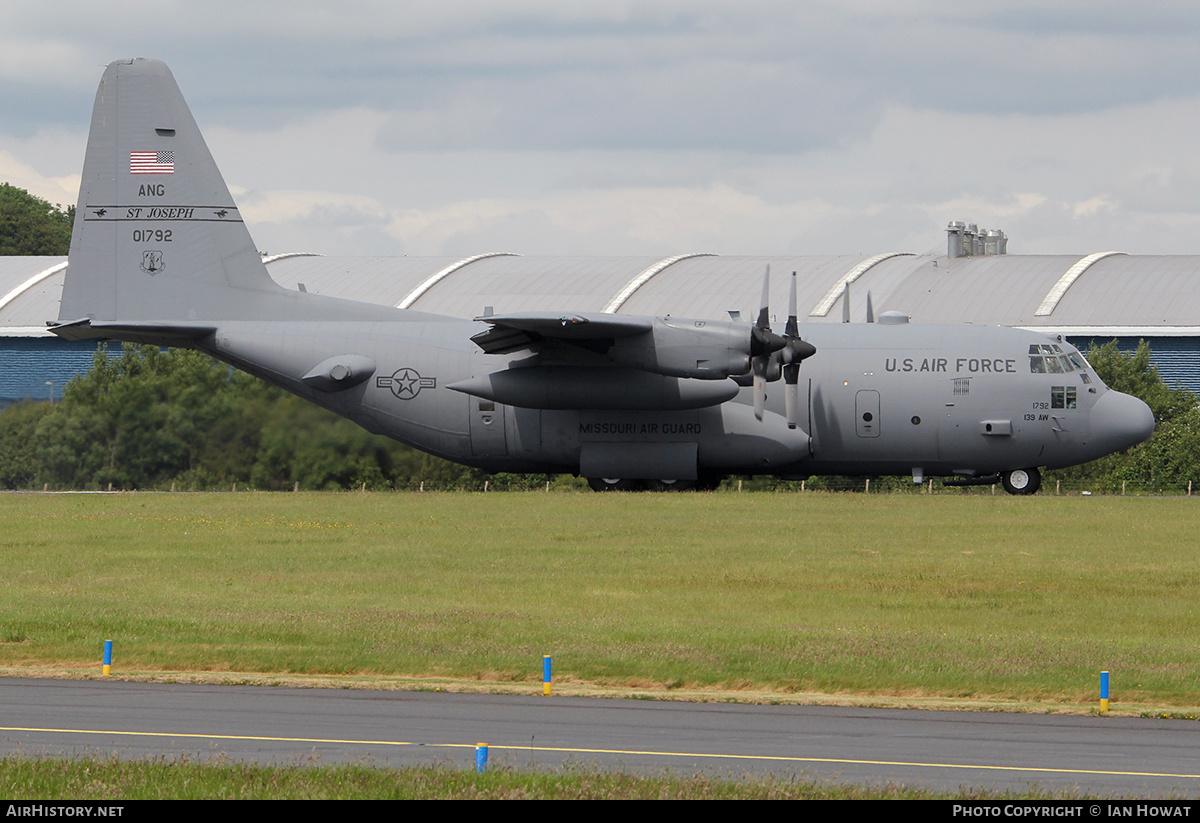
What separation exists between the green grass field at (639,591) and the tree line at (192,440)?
6.11 feet

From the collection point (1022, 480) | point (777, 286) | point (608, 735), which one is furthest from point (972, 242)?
point (608, 735)

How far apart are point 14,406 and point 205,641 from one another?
1196 inches

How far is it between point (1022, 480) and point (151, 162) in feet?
89.0

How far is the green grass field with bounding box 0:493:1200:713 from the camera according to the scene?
20.6 m

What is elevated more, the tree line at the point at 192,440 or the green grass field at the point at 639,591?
the tree line at the point at 192,440

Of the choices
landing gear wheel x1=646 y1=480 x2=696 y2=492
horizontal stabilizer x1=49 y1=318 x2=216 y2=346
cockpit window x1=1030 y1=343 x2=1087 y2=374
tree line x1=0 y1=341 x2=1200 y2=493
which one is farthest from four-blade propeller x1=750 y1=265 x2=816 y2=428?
horizontal stabilizer x1=49 y1=318 x2=216 y2=346

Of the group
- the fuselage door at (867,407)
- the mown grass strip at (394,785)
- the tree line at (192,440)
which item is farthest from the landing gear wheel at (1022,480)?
the mown grass strip at (394,785)

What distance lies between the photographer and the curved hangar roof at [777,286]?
71.2 metres

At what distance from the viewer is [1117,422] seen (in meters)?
42.5

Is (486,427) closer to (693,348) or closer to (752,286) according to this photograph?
(693,348)

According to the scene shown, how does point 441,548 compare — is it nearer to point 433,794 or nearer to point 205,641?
Answer: point 205,641

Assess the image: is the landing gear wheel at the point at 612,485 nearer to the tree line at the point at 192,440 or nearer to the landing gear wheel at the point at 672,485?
the landing gear wheel at the point at 672,485

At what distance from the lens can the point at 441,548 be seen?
1310 inches
